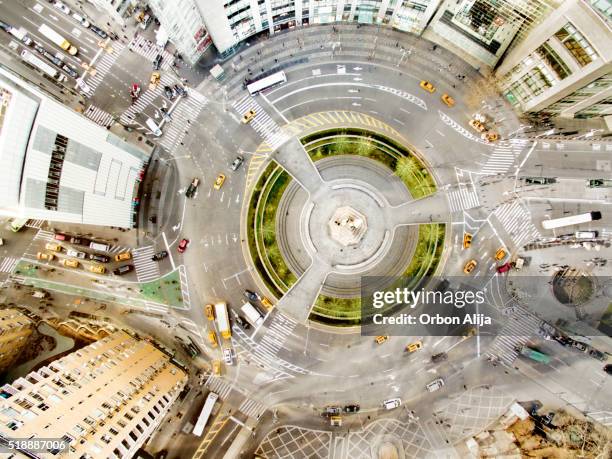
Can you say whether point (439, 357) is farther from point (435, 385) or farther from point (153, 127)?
point (153, 127)

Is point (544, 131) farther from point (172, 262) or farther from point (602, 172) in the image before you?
point (172, 262)

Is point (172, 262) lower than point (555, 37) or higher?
lower

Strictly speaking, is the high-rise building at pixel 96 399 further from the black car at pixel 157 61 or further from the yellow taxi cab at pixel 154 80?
the black car at pixel 157 61

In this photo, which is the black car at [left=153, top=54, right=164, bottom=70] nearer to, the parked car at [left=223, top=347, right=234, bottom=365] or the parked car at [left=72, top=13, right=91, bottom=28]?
the parked car at [left=72, top=13, right=91, bottom=28]

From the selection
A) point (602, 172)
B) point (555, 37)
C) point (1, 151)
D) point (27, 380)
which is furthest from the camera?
point (602, 172)

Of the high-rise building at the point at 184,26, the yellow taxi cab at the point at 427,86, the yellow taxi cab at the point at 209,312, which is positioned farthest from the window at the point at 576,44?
the yellow taxi cab at the point at 209,312

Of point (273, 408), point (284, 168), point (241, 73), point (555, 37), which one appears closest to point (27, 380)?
point (273, 408)
